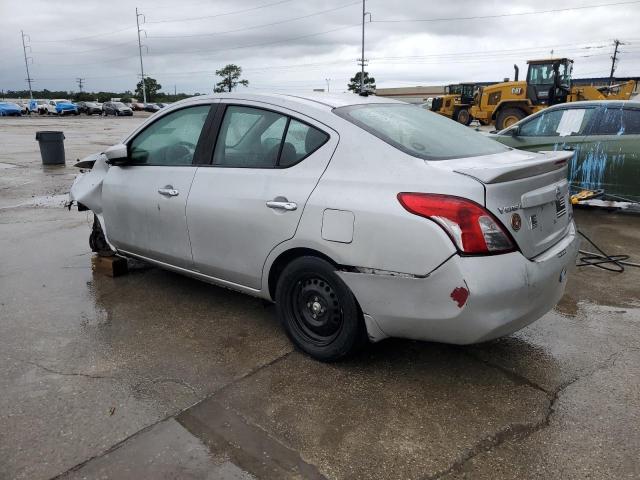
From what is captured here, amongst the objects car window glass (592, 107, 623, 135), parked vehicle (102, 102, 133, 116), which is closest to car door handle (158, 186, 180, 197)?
car window glass (592, 107, 623, 135)

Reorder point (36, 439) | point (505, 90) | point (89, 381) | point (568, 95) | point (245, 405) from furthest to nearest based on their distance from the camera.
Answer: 1. point (505, 90)
2. point (568, 95)
3. point (89, 381)
4. point (245, 405)
5. point (36, 439)

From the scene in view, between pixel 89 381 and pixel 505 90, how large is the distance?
21679 mm

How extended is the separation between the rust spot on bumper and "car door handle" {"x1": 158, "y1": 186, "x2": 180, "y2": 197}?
2.13 m

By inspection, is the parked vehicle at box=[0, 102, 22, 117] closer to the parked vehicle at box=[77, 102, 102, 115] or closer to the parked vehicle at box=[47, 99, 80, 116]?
the parked vehicle at box=[47, 99, 80, 116]

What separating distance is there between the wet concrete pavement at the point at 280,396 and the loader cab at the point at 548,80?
58.5 feet

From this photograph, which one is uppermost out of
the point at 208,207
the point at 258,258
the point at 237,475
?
the point at 208,207

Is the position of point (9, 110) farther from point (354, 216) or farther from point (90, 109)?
point (354, 216)

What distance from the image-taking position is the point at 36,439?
8.34 ft

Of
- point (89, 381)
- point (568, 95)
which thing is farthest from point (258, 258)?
point (568, 95)

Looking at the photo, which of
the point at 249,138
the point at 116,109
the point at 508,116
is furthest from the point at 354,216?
the point at 116,109

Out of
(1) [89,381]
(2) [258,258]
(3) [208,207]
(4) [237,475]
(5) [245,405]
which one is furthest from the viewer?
(3) [208,207]

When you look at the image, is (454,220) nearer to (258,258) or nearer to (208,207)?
(258,258)

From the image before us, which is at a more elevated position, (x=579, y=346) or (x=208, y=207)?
(x=208, y=207)

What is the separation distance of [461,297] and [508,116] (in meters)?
19.7
